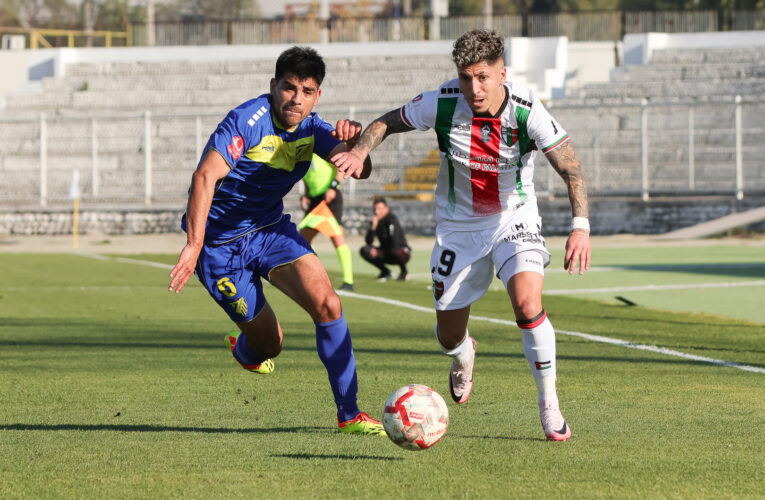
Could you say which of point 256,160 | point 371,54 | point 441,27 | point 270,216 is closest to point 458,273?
point 270,216

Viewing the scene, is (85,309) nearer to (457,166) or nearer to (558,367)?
(558,367)

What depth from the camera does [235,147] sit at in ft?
21.4

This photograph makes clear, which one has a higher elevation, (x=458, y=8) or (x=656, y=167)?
(x=458, y=8)

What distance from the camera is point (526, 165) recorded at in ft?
22.5

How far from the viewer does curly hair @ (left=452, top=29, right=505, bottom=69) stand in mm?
6285

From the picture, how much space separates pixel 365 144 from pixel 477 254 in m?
0.96

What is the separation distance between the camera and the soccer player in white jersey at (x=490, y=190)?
634cm

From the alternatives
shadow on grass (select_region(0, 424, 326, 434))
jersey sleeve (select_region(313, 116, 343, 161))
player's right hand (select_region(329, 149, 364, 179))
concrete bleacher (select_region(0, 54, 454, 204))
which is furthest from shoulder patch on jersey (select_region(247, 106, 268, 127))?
concrete bleacher (select_region(0, 54, 454, 204))

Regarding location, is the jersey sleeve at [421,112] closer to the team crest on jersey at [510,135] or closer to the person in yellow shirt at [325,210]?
the team crest on jersey at [510,135]

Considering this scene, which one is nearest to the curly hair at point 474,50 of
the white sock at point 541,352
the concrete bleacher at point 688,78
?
the white sock at point 541,352

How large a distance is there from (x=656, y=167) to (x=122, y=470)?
1027 inches

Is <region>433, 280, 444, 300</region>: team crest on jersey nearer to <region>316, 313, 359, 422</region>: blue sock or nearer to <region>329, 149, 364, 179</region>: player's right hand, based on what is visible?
<region>316, 313, 359, 422</region>: blue sock

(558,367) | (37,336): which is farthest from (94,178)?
(558,367)

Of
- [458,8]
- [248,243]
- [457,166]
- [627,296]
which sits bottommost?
[627,296]
